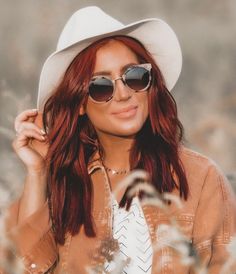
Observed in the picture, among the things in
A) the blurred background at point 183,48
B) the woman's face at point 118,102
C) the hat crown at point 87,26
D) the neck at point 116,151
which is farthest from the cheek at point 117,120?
the blurred background at point 183,48

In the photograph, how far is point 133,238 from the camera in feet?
9.99

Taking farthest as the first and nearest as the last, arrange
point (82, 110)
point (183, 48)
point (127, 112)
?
point (183, 48)
point (82, 110)
point (127, 112)

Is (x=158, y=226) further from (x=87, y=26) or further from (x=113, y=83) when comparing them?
(x=87, y=26)

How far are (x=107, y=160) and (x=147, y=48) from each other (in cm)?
39

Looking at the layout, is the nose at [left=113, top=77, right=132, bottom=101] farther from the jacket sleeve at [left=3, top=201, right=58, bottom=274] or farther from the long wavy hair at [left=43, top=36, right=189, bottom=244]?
the jacket sleeve at [left=3, top=201, right=58, bottom=274]

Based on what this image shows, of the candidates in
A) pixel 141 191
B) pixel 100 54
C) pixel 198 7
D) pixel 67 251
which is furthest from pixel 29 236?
pixel 198 7

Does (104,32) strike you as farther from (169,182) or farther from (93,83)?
A: (169,182)

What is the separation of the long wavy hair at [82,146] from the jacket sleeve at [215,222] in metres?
0.08

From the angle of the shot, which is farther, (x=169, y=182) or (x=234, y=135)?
(x=234, y=135)

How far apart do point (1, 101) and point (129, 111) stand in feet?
9.73

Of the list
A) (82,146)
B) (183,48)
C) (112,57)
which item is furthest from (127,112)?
(183,48)

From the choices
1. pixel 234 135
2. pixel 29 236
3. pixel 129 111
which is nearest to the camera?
pixel 129 111

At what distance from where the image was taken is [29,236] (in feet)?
10.5

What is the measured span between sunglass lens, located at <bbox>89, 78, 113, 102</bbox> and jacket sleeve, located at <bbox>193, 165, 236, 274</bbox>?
1.40ft
